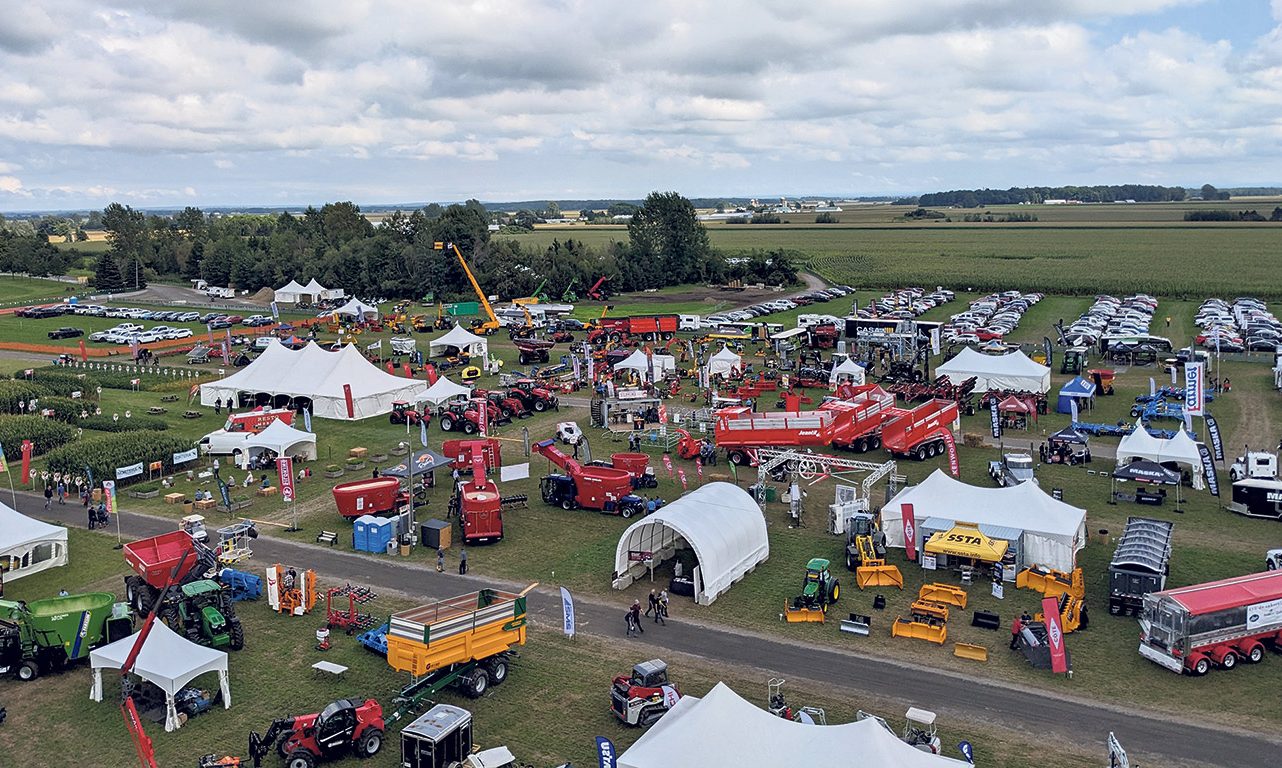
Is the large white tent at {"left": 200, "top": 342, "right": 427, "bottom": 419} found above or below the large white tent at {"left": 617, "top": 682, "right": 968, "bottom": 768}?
above

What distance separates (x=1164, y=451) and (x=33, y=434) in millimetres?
39360

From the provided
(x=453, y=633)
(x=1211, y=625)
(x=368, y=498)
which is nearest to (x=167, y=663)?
(x=453, y=633)

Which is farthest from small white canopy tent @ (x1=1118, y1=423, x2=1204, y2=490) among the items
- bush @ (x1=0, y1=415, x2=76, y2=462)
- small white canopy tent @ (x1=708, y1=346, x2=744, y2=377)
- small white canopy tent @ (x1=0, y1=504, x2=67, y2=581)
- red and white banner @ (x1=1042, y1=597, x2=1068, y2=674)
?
bush @ (x1=0, y1=415, x2=76, y2=462)

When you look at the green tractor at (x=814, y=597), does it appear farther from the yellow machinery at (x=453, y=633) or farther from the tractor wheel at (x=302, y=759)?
the tractor wheel at (x=302, y=759)

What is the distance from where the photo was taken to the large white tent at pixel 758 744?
41.5 feet

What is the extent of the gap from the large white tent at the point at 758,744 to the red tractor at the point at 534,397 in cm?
2831

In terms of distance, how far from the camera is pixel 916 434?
3319 cm

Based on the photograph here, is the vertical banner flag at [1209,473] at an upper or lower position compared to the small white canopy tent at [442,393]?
lower

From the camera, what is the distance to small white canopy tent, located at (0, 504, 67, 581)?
23.4m

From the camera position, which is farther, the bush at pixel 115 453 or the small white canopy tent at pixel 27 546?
the bush at pixel 115 453

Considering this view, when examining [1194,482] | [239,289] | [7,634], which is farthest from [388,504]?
[239,289]

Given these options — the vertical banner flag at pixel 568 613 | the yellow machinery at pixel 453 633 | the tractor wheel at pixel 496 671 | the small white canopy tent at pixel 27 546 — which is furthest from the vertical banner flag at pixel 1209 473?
the small white canopy tent at pixel 27 546

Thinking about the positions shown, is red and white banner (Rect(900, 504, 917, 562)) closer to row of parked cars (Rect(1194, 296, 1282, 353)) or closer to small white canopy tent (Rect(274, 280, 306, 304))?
row of parked cars (Rect(1194, 296, 1282, 353))

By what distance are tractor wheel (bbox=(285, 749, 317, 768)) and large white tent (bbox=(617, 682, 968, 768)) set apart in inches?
208
